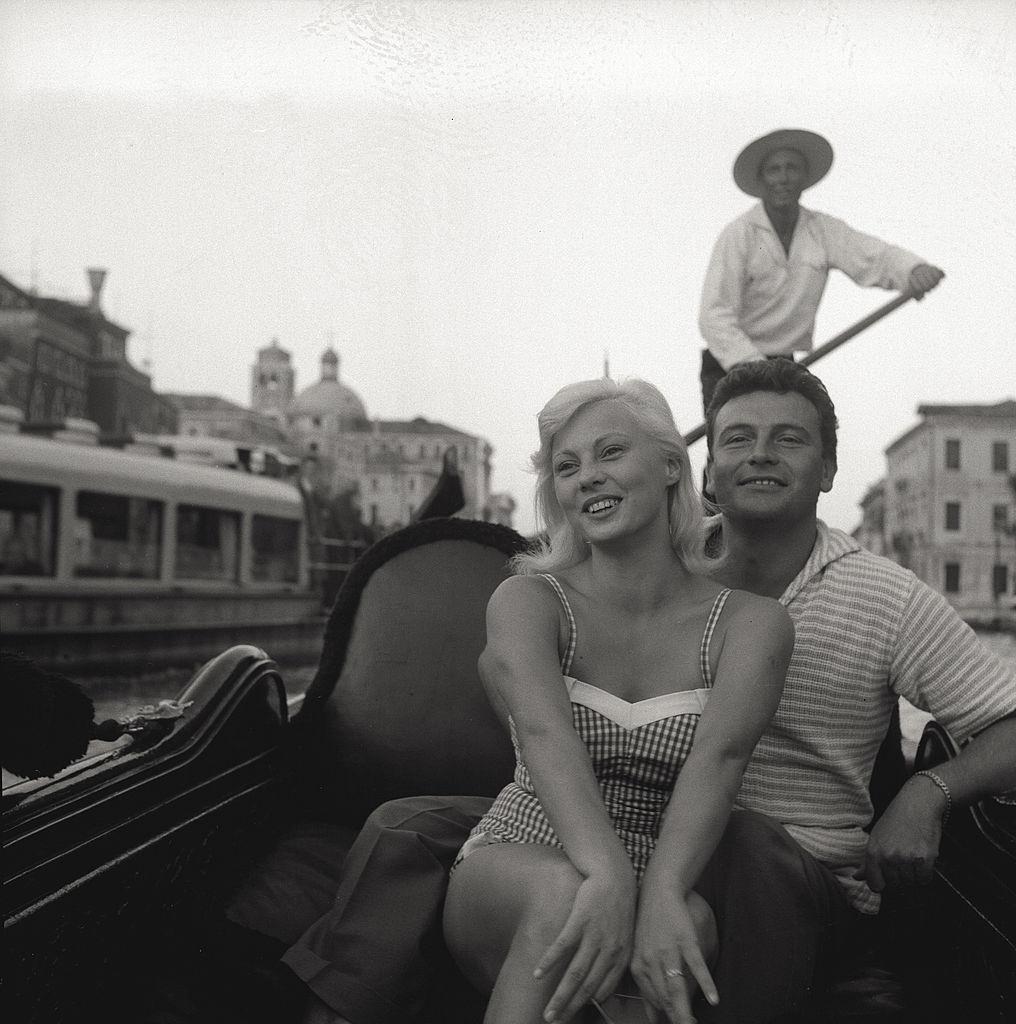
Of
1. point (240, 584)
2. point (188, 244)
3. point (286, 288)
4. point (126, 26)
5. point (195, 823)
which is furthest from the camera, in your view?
point (240, 584)

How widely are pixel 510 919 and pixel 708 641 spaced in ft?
1.31

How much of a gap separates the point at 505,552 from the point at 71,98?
3.97 feet

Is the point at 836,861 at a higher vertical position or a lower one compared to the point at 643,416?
lower

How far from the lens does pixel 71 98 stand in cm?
210

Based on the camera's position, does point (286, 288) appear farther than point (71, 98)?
→ Yes

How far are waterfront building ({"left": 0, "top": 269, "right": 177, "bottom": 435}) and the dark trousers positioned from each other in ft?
63.0

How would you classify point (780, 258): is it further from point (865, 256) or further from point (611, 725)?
point (611, 725)

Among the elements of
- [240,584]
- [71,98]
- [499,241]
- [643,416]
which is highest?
[71,98]

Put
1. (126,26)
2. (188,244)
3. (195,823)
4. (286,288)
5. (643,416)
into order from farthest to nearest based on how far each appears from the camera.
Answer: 1. (286,288)
2. (188,244)
3. (126,26)
4. (195,823)
5. (643,416)

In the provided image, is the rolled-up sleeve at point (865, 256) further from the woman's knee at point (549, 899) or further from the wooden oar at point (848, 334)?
the woman's knee at point (549, 899)

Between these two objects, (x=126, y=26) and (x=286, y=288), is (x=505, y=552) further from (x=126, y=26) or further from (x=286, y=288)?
(x=286, y=288)

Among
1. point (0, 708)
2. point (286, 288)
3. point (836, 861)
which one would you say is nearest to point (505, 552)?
point (836, 861)

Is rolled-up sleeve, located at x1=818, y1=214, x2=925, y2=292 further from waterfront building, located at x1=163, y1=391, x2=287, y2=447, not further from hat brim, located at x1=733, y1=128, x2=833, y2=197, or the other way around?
waterfront building, located at x1=163, y1=391, x2=287, y2=447

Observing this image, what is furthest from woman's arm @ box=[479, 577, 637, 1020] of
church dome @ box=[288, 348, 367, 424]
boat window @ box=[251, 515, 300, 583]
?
church dome @ box=[288, 348, 367, 424]
